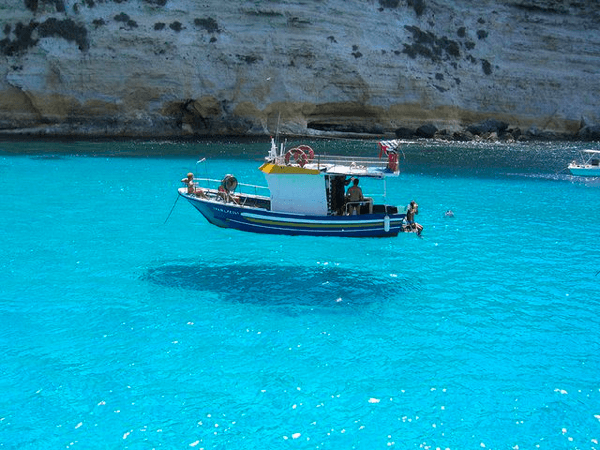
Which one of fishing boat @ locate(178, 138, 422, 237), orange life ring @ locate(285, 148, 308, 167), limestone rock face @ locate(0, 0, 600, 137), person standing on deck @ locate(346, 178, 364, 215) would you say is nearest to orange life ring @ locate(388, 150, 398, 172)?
fishing boat @ locate(178, 138, 422, 237)

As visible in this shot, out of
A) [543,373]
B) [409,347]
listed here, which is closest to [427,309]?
[409,347]

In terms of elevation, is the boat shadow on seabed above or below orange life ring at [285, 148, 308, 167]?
below

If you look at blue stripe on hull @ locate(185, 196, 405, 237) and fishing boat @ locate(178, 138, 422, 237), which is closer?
fishing boat @ locate(178, 138, 422, 237)

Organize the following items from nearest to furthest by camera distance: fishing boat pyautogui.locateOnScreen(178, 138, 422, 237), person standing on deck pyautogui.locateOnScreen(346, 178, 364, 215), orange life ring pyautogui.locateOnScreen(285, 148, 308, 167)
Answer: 1. fishing boat pyautogui.locateOnScreen(178, 138, 422, 237)
2. orange life ring pyautogui.locateOnScreen(285, 148, 308, 167)
3. person standing on deck pyautogui.locateOnScreen(346, 178, 364, 215)

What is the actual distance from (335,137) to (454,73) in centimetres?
1332

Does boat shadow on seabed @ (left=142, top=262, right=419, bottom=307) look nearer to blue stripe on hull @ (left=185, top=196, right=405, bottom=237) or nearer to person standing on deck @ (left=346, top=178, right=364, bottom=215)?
blue stripe on hull @ (left=185, top=196, right=405, bottom=237)

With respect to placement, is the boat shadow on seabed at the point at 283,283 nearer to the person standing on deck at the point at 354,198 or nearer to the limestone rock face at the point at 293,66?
the person standing on deck at the point at 354,198

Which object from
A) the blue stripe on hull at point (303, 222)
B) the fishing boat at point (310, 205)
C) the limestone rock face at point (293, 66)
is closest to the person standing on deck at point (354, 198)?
the fishing boat at point (310, 205)

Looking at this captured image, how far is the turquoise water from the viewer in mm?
10805

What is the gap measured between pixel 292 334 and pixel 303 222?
5.43 metres

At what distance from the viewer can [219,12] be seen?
5159cm

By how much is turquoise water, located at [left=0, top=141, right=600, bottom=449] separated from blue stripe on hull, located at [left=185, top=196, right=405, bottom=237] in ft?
3.91

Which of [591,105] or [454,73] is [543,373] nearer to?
[454,73]

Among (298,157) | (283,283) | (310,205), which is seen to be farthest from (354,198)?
(283,283)
